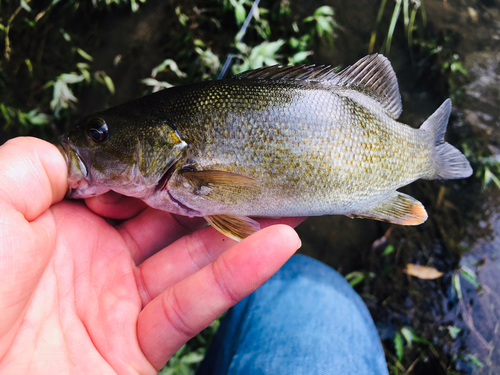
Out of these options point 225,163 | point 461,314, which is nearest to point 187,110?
point 225,163

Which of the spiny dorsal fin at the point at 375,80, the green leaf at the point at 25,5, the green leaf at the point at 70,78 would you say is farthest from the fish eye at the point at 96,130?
the green leaf at the point at 25,5

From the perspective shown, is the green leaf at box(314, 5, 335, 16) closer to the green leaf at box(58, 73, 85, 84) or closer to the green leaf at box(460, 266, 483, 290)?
the green leaf at box(58, 73, 85, 84)

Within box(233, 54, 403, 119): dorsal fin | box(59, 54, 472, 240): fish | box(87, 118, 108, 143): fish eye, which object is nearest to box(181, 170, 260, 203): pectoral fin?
box(59, 54, 472, 240): fish

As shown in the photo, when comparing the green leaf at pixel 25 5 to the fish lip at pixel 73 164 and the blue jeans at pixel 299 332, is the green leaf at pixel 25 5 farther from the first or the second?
the blue jeans at pixel 299 332

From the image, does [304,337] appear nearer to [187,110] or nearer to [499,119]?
[187,110]

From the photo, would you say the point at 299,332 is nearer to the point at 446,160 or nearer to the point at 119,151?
A: the point at 446,160

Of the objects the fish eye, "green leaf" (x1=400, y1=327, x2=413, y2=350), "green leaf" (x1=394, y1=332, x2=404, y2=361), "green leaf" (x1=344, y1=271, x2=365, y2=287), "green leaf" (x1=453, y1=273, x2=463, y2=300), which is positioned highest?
the fish eye
